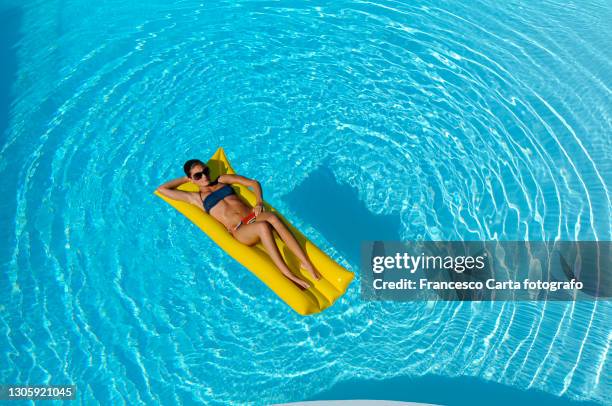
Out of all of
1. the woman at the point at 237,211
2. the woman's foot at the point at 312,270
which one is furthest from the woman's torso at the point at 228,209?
the woman's foot at the point at 312,270

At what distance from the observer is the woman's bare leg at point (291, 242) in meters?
4.46

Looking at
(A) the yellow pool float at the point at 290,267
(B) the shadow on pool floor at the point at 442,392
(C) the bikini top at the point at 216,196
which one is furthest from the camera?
(C) the bikini top at the point at 216,196

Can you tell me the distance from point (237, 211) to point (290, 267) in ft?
2.07

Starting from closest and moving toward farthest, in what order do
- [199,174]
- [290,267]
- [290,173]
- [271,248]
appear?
1. [271,248]
2. [290,267]
3. [199,174]
4. [290,173]

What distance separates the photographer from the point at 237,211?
4719mm

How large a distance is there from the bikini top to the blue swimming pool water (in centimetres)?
56

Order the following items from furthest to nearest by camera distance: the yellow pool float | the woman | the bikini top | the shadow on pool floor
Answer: the bikini top → the shadow on pool floor → the woman → the yellow pool float

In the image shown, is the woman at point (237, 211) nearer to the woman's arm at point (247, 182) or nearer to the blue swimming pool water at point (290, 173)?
the woman's arm at point (247, 182)

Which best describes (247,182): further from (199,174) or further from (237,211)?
(199,174)

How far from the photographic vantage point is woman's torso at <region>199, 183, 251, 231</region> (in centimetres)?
470

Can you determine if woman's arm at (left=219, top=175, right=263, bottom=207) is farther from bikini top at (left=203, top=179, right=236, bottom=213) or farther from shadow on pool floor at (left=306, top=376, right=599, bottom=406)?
shadow on pool floor at (left=306, top=376, right=599, bottom=406)

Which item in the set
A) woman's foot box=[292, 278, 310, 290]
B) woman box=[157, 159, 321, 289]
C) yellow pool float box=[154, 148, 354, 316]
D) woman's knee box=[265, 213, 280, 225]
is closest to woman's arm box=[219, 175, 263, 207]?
woman box=[157, 159, 321, 289]

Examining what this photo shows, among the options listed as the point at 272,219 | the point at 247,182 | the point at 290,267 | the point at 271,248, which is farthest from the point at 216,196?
the point at 290,267

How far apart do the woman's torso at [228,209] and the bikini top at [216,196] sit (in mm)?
17
